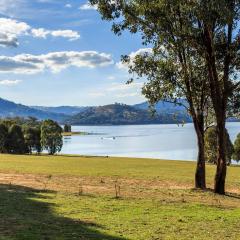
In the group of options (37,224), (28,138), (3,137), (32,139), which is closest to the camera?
(37,224)

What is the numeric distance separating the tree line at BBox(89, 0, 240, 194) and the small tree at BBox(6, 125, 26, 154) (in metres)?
112

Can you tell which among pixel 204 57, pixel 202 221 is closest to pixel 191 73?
pixel 204 57

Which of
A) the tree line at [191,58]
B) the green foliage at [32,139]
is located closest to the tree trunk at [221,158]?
the tree line at [191,58]

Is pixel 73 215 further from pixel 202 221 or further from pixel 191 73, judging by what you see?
pixel 191 73

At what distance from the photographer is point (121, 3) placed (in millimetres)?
32750

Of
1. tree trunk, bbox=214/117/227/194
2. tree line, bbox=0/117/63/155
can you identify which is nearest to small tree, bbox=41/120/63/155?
tree line, bbox=0/117/63/155

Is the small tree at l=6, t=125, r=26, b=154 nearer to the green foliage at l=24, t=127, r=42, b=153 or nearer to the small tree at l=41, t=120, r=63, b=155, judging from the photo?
the green foliage at l=24, t=127, r=42, b=153

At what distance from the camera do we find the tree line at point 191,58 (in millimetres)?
30031

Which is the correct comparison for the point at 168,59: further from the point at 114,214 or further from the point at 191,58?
the point at 114,214

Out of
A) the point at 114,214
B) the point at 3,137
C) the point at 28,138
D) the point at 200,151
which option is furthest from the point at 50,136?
the point at 114,214

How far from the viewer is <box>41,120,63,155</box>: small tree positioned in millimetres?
153525

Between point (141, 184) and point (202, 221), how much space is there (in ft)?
61.4

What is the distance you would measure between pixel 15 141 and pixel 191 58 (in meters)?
115

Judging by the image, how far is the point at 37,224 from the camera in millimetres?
17031
